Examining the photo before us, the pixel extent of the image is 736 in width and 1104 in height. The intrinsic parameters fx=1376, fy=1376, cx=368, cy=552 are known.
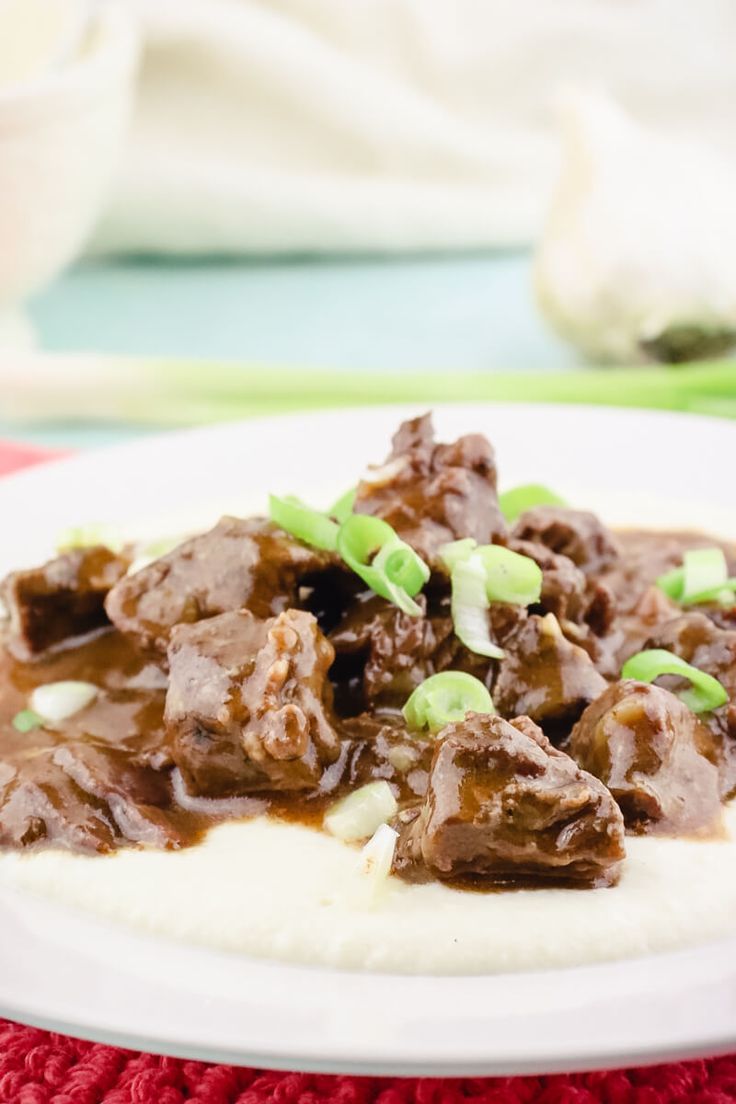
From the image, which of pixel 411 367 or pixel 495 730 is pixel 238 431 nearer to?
pixel 411 367

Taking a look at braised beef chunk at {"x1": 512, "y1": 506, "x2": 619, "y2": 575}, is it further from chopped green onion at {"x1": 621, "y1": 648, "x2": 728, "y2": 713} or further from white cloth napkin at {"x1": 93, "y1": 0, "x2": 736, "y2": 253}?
white cloth napkin at {"x1": 93, "y1": 0, "x2": 736, "y2": 253}

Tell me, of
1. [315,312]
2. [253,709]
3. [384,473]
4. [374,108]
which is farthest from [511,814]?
[374,108]

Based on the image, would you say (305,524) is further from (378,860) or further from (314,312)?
(314,312)

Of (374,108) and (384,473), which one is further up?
(374,108)

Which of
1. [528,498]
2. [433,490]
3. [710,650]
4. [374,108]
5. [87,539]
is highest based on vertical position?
[374,108]

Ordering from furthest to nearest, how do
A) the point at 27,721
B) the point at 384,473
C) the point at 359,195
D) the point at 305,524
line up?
1. the point at 359,195
2. the point at 384,473
3. the point at 305,524
4. the point at 27,721

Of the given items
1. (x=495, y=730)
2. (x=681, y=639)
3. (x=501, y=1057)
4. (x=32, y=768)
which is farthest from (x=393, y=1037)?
(x=681, y=639)

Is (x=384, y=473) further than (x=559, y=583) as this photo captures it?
Yes

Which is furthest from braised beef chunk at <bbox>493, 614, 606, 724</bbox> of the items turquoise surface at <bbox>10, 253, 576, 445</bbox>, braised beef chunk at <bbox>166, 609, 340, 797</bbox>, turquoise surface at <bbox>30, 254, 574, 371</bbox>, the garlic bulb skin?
turquoise surface at <bbox>30, 254, 574, 371</bbox>
